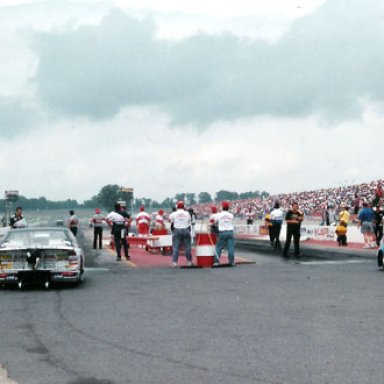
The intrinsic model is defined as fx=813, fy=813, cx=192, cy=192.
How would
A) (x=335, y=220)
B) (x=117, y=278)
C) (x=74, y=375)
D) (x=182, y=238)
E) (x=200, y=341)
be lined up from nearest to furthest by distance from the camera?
(x=74, y=375), (x=200, y=341), (x=117, y=278), (x=182, y=238), (x=335, y=220)

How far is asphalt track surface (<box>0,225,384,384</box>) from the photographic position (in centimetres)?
742

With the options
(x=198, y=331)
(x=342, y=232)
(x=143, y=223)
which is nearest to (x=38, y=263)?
(x=198, y=331)

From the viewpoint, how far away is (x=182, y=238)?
21.6 meters

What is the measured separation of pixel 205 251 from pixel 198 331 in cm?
1188

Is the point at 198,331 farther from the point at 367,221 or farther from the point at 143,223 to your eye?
the point at 143,223

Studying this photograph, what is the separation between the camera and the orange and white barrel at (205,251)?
21.8 meters

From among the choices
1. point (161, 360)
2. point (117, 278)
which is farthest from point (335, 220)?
point (161, 360)

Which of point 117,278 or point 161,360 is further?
point 117,278

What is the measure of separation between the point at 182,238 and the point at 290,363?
13.8 metres

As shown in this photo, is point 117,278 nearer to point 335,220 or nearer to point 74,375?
point 74,375

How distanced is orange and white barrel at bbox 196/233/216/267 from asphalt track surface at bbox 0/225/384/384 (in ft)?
13.0

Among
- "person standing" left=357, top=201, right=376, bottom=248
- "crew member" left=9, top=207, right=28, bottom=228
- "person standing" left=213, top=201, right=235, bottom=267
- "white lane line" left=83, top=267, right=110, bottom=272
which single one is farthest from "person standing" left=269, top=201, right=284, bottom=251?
"white lane line" left=83, top=267, right=110, bottom=272

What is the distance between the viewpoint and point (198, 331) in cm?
994

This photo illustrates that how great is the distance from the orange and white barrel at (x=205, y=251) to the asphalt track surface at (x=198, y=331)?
3.96m
